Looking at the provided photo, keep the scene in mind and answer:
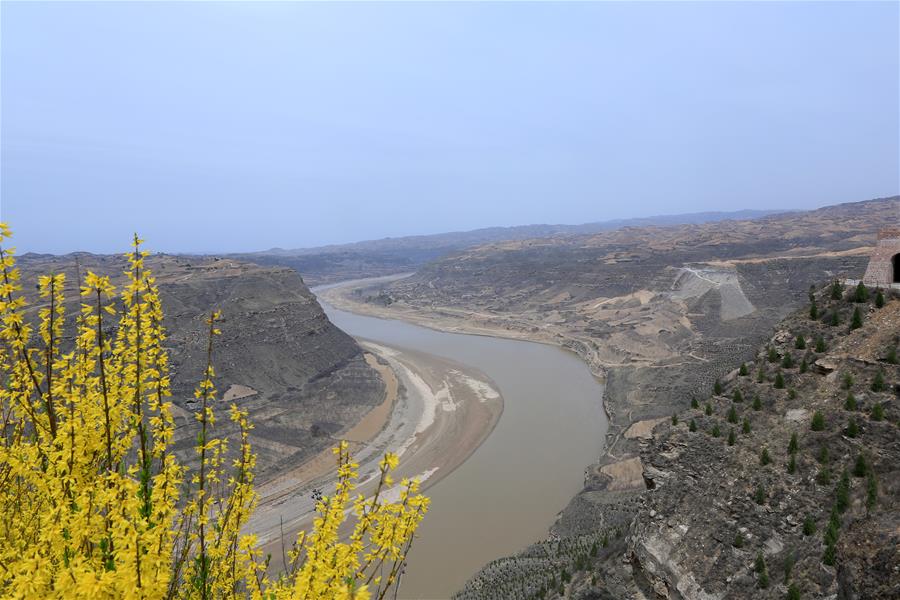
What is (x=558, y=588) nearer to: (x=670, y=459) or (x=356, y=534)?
(x=670, y=459)

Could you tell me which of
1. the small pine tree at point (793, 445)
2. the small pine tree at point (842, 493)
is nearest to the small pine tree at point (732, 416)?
the small pine tree at point (793, 445)

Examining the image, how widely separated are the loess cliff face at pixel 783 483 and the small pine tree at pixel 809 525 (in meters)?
0.02

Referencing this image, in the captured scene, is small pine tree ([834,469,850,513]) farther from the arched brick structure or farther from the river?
the river

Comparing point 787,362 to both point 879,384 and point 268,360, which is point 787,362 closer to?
point 879,384

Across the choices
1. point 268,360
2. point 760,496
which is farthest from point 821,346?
point 268,360

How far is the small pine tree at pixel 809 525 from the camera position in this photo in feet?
35.4

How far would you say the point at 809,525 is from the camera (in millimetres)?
10812

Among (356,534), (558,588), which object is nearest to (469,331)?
(558,588)

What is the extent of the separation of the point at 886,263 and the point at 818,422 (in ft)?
21.7

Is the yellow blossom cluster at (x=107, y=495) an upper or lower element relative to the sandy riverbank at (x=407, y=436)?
upper

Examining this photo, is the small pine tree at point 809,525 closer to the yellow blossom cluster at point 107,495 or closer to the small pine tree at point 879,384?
the small pine tree at point 879,384

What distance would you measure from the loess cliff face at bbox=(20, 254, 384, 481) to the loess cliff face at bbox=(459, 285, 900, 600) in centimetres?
2574

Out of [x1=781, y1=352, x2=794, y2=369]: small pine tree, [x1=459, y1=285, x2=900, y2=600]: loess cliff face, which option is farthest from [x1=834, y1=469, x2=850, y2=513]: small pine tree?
[x1=781, y1=352, x2=794, y2=369]: small pine tree

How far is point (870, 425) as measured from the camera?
11578 millimetres
